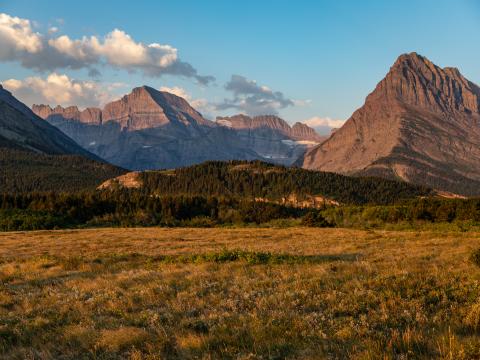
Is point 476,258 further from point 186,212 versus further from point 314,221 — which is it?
point 186,212

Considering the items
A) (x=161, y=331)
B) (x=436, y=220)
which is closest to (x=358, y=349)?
(x=161, y=331)

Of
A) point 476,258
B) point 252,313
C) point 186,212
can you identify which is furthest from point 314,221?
point 252,313

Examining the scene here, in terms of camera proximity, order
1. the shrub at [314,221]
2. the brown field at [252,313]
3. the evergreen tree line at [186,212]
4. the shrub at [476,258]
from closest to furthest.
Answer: the brown field at [252,313], the shrub at [476,258], the shrub at [314,221], the evergreen tree line at [186,212]

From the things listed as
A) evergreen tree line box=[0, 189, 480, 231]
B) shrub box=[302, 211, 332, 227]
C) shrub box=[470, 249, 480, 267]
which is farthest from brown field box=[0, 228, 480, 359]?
evergreen tree line box=[0, 189, 480, 231]

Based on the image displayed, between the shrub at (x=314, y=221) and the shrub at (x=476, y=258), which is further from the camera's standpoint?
the shrub at (x=314, y=221)

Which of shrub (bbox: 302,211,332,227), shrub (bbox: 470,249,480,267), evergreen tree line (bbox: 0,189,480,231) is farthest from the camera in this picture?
evergreen tree line (bbox: 0,189,480,231)

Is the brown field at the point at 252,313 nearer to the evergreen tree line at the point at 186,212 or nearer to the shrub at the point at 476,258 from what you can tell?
the shrub at the point at 476,258

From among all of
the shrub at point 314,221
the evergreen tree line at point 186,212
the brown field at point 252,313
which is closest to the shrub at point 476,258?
the brown field at point 252,313

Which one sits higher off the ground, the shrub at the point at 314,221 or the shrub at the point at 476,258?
the shrub at the point at 476,258

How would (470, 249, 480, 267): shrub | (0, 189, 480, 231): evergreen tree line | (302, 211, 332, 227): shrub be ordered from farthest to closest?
(0, 189, 480, 231): evergreen tree line
(302, 211, 332, 227): shrub
(470, 249, 480, 267): shrub

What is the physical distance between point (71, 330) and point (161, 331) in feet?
7.54

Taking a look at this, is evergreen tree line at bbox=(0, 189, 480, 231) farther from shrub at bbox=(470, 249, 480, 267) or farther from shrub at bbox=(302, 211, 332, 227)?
shrub at bbox=(470, 249, 480, 267)

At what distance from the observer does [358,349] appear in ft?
24.3

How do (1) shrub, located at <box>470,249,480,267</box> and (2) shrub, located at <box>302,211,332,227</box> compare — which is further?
(2) shrub, located at <box>302,211,332,227</box>
